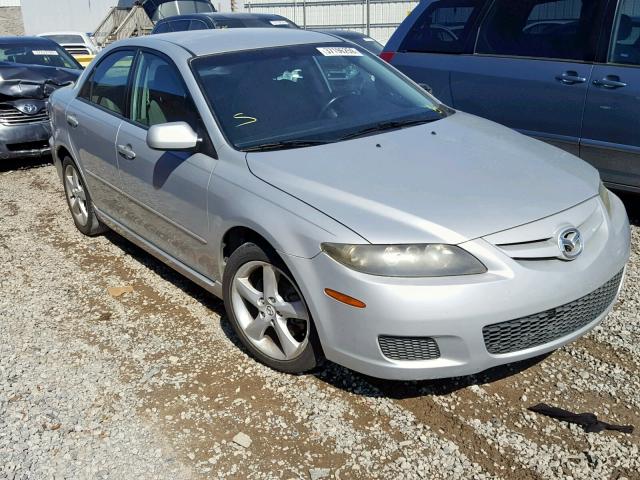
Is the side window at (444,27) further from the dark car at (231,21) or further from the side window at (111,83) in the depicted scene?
the dark car at (231,21)

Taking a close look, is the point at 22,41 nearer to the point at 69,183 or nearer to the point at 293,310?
the point at 69,183

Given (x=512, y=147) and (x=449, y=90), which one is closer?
(x=512, y=147)

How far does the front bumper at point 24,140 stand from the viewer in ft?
24.9

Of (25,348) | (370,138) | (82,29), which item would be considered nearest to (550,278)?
(370,138)

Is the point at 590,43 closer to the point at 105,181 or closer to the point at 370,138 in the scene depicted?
the point at 370,138

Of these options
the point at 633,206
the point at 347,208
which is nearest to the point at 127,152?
the point at 347,208

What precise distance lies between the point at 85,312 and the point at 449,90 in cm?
343

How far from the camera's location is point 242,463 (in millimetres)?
2750

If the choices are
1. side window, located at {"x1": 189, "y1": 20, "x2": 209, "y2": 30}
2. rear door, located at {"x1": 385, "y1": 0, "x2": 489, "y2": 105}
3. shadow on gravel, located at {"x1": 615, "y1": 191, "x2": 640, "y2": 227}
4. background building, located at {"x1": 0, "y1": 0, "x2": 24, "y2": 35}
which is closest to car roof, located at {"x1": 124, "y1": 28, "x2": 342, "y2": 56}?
rear door, located at {"x1": 385, "y1": 0, "x2": 489, "y2": 105}

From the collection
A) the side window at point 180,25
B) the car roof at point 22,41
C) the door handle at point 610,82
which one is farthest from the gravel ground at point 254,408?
the side window at point 180,25

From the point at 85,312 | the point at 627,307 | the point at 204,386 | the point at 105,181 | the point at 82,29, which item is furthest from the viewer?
the point at 82,29

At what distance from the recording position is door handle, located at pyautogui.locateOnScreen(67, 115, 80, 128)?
494 centimetres

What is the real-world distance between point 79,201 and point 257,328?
2702mm

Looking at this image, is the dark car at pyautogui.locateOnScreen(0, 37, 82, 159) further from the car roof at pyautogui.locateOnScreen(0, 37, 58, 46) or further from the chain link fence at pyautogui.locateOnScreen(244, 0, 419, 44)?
the chain link fence at pyautogui.locateOnScreen(244, 0, 419, 44)
